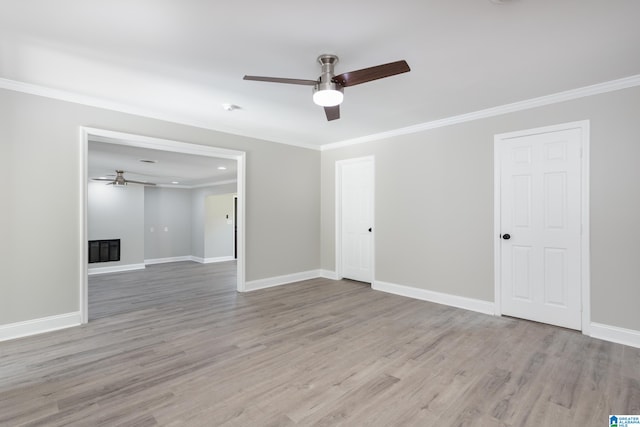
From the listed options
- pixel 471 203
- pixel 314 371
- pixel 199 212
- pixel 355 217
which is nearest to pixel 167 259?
pixel 199 212

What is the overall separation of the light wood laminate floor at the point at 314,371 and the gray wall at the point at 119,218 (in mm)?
4416

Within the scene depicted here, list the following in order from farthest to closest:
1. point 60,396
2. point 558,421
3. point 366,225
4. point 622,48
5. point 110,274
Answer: point 110,274, point 366,225, point 622,48, point 60,396, point 558,421

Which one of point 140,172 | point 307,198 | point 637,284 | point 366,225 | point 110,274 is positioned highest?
point 140,172

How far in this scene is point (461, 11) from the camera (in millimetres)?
1968

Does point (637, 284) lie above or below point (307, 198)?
below

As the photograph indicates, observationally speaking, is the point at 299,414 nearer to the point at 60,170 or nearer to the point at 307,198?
the point at 60,170

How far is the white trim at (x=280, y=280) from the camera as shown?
499 centimetres

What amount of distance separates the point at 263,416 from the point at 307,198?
13.8 ft

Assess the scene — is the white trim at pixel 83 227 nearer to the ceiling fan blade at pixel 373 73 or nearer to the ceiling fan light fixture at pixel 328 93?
the ceiling fan light fixture at pixel 328 93

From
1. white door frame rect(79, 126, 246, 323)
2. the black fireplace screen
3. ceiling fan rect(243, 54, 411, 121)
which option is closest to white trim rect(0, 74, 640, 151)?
white door frame rect(79, 126, 246, 323)

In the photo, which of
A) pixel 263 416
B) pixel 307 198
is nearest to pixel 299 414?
pixel 263 416

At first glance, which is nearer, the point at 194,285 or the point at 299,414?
the point at 299,414

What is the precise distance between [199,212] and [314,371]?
8.24m

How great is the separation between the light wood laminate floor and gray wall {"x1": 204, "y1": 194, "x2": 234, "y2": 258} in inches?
206
